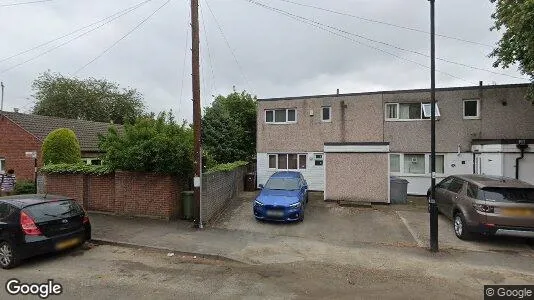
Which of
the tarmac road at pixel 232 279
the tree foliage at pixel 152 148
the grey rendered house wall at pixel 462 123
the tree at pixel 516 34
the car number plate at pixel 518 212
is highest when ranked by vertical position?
the tree at pixel 516 34

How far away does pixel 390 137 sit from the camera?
53.2 feet

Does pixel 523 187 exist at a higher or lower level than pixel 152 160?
lower

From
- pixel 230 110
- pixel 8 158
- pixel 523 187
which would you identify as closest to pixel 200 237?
pixel 523 187

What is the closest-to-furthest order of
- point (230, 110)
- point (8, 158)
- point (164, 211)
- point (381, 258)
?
point (381, 258), point (164, 211), point (8, 158), point (230, 110)

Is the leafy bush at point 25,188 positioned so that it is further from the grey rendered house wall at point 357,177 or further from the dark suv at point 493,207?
the dark suv at point 493,207

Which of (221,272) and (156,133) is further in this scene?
(156,133)

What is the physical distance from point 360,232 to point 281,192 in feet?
9.73

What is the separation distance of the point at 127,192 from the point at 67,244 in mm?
4036

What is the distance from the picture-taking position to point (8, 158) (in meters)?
19.5

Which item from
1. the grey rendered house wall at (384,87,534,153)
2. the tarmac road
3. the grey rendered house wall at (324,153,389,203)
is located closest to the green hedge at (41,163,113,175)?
the tarmac road

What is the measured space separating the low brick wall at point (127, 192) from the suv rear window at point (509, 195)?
362 inches

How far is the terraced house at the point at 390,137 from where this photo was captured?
13594mm

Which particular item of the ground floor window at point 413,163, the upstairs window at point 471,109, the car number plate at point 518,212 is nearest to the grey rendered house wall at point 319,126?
the ground floor window at point 413,163

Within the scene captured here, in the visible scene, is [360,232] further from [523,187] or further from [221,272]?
[221,272]
